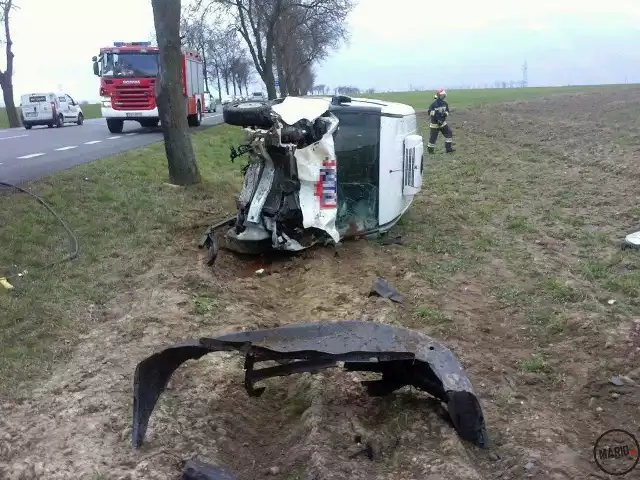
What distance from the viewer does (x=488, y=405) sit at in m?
4.15

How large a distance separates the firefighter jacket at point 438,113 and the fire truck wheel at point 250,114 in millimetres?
10679

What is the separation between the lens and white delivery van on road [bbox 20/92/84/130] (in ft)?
93.8

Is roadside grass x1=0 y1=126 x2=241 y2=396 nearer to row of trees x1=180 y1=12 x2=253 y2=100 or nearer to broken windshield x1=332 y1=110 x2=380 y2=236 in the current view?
broken windshield x1=332 y1=110 x2=380 y2=236

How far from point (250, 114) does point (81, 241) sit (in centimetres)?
245

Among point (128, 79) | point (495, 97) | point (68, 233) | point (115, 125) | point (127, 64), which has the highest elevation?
point (127, 64)

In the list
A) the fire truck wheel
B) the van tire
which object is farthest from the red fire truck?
the fire truck wheel

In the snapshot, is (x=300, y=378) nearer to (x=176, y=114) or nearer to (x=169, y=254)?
(x=169, y=254)

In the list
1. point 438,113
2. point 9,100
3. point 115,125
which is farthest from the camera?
point 9,100

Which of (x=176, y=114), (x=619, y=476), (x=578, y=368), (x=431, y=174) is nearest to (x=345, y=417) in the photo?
(x=619, y=476)

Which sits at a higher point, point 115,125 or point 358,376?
point 358,376

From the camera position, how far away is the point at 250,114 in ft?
24.2

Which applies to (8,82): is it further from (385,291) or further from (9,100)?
(385,291)

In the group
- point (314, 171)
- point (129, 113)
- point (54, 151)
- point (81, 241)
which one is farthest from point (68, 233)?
point (129, 113)

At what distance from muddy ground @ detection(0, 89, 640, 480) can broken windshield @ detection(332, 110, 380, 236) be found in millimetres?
442
